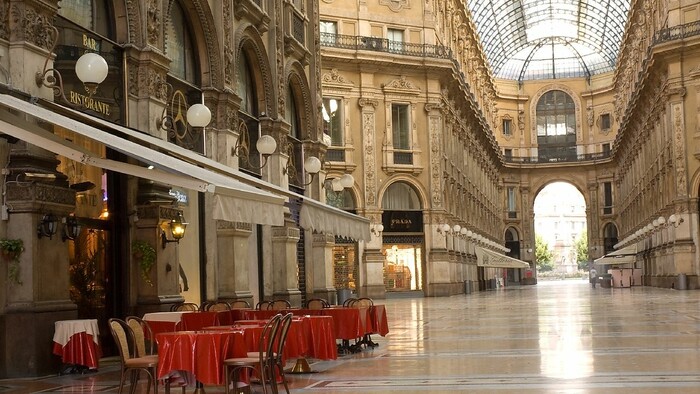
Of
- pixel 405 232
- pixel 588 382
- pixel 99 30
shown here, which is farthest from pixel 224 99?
pixel 405 232

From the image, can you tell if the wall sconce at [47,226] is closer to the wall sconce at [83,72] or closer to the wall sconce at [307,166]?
the wall sconce at [83,72]

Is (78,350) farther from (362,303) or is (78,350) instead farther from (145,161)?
(362,303)

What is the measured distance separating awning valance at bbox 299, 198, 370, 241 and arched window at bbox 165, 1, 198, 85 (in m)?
4.23

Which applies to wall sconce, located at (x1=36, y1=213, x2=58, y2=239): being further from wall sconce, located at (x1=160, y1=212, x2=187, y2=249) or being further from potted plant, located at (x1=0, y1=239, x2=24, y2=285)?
wall sconce, located at (x1=160, y1=212, x2=187, y2=249)

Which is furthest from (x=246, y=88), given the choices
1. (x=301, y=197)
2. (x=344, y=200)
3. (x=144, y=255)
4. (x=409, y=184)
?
(x=409, y=184)

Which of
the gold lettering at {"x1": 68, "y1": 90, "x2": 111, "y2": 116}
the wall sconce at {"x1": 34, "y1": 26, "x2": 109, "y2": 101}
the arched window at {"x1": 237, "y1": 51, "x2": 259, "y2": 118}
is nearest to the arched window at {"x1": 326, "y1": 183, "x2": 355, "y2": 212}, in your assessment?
the arched window at {"x1": 237, "y1": 51, "x2": 259, "y2": 118}

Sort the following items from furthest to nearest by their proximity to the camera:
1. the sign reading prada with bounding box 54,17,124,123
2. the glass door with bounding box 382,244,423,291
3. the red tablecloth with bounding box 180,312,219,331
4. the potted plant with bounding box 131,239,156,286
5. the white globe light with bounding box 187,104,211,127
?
1. the glass door with bounding box 382,244,423,291
2. the white globe light with bounding box 187,104,211,127
3. the potted plant with bounding box 131,239,156,286
4. the sign reading prada with bounding box 54,17,124,123
5. the red tablecloth with bounding box 180,312,219,331

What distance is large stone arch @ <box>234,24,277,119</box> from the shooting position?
22250mm

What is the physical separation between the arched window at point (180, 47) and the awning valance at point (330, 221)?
13.9 feet

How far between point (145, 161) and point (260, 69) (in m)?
12.7

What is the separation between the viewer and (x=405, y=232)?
49.3 metres

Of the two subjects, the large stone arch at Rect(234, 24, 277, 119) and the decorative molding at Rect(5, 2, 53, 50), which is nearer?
the decorative molding at Rect(5, 2, 53, 50)

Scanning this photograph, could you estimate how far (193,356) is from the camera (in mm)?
9953

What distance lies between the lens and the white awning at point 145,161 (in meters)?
10.4
